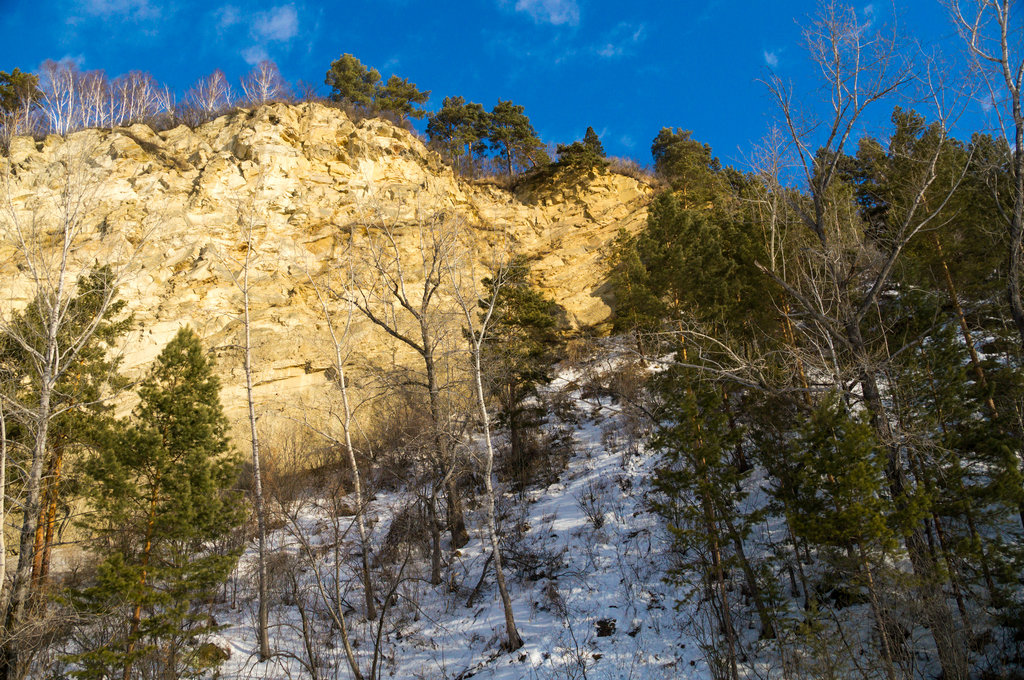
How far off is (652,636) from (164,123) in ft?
116

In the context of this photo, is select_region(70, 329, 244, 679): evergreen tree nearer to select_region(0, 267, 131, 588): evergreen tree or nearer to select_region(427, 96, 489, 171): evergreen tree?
select_region(0, 267, 131, 588): evergreen tree

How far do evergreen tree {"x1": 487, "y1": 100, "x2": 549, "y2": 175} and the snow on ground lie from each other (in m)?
27.0

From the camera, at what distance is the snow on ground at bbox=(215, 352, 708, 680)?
10.9 metres

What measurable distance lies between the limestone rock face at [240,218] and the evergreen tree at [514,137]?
289 inches

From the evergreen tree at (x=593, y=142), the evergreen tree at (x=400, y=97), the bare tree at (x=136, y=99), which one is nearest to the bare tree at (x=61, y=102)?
the bare tree at (x=136, y=99)

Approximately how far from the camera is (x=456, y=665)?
37.3 ft

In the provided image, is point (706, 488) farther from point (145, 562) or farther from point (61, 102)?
point (61, 102)

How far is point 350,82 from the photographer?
34562 mm

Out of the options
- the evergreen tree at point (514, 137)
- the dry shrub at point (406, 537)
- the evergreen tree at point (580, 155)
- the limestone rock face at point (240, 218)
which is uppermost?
the evergreen tree at point (514, 137)

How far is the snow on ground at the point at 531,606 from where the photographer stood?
35.8 ft

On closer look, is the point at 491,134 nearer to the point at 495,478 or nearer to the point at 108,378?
the point at 495,478

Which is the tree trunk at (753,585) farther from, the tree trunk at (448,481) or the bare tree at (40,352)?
the bare tree at (40,352)

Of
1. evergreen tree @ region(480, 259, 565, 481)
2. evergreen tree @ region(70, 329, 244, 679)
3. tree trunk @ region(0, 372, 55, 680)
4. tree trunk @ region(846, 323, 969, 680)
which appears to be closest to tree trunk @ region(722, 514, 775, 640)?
tree trunk @ region(846, 323, 969, 680)

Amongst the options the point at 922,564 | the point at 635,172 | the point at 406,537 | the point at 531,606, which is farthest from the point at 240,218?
the point at 635,172
